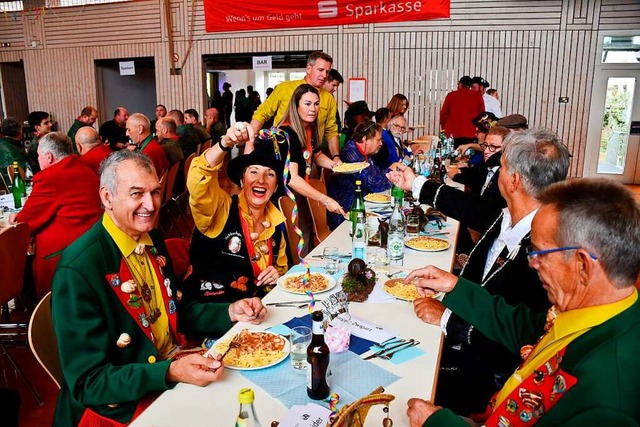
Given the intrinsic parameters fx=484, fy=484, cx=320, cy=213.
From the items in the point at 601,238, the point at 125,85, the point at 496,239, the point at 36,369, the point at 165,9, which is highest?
the point at 165,9

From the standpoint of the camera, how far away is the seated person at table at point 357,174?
15.4 feet

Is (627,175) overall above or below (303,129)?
below

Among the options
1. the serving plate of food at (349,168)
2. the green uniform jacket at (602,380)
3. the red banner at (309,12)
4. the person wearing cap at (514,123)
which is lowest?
the green uniform jacket at (602,380)

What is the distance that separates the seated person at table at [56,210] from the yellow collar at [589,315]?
11.5ft

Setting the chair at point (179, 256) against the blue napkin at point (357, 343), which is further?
the chair at point (179, 256)

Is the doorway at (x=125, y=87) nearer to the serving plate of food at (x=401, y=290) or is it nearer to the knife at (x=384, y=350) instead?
the serving plate of food at (x=401, y=290)

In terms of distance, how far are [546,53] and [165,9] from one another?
858 cm

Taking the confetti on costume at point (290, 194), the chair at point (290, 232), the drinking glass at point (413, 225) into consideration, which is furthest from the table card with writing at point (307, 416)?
the drinking glass at point (413, 225)

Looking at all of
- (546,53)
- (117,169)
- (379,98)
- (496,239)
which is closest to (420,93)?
(379,98)

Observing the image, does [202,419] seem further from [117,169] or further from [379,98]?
[379,98]

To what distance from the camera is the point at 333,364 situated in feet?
5.66

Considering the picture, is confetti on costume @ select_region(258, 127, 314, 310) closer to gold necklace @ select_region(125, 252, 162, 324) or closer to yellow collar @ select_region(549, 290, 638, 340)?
gold necklace @ select_region(125, 252, 162, 324)

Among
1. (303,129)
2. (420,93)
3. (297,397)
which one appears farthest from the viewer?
(420,93)

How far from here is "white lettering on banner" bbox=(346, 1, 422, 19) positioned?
32.1 ft
